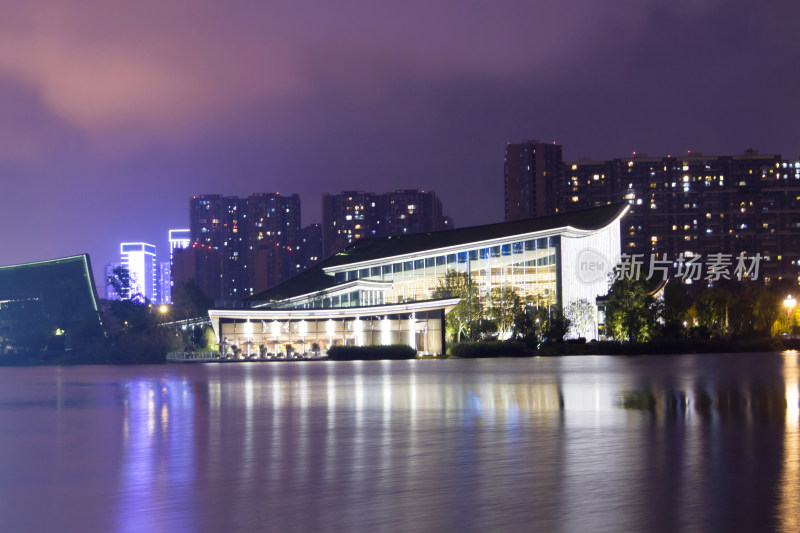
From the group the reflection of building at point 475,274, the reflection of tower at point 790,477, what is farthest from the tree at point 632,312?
the reflection of tower at point 790,477

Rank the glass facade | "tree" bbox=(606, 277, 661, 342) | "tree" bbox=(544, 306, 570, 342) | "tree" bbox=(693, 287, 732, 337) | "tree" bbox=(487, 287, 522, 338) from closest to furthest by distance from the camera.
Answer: "tree" bbox=(544, 306, 570, 342)
"tree" bbox=(606, 277, 661, 342)
"tree" bbox=(487, 287, 522, 338)
"tree" bbox=(693, 287, 732, 337)
the glass facade

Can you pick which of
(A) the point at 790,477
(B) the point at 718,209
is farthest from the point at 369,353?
(B) the point at 718,209

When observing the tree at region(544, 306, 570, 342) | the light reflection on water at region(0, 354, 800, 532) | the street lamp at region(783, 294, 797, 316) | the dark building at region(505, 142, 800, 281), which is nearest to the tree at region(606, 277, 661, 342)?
the tree at region(544, 306, 570, 342)

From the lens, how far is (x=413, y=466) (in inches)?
386

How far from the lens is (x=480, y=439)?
39.5ft

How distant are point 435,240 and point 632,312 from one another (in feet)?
84.2

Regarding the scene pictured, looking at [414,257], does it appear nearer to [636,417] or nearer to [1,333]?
[1,333]

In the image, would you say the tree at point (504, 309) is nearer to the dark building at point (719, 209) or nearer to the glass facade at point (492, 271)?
the glass facade at point (492, 271)

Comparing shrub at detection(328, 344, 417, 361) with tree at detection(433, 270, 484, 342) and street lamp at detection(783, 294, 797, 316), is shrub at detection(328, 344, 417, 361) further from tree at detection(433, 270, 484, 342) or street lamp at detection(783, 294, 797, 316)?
street lamp at detection(783, 294, 797, 316)

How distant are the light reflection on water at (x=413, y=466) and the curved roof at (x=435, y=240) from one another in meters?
57.9

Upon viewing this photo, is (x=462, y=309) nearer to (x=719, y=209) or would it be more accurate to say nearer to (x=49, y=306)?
(x=49, y=306)

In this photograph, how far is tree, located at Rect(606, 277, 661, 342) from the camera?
65.0 m

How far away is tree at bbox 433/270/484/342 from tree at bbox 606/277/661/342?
10622mm

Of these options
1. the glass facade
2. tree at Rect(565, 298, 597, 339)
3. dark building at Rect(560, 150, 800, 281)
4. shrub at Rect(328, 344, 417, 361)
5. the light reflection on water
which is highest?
dark building at Rect(560, 150, 800, 281)
